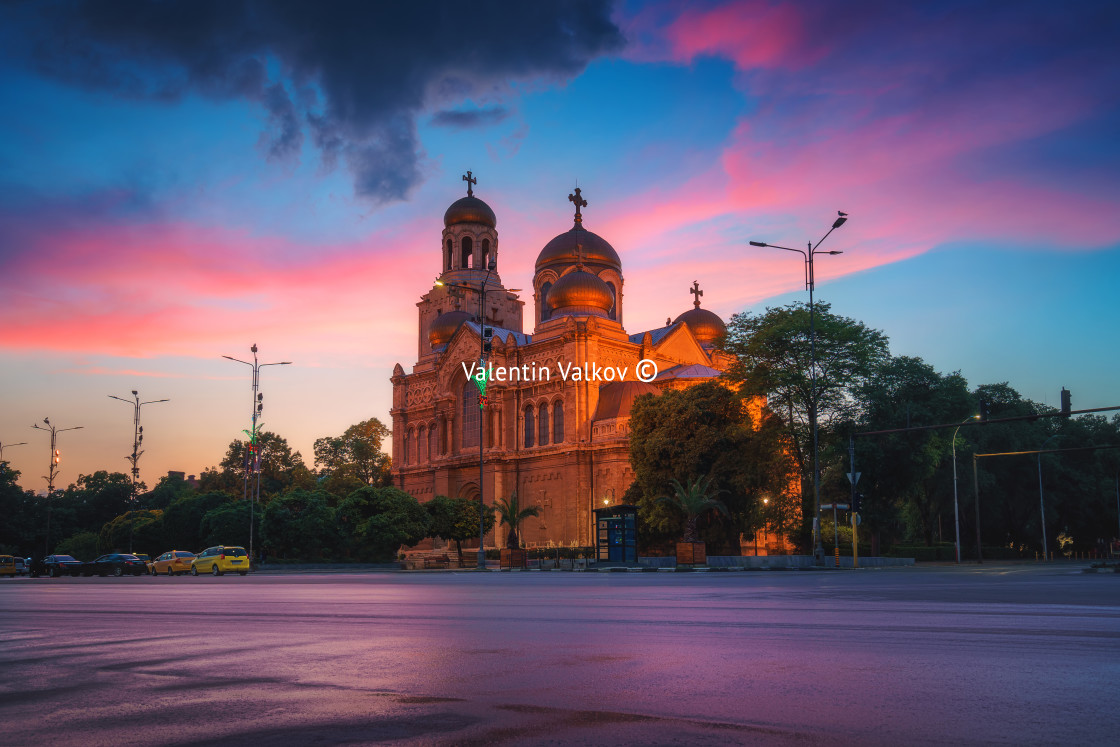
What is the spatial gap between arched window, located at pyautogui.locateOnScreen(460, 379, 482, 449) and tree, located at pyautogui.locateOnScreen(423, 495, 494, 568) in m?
11.3

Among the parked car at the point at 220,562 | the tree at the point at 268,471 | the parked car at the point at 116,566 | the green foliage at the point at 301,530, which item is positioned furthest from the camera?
the tree at the point at 268,471

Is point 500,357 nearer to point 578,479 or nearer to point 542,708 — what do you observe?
point 578,479

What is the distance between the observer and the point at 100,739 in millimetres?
4523

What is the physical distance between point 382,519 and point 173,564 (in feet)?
46.7

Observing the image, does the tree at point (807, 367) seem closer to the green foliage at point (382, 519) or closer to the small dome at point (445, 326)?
the green foliage at point (382, 519)

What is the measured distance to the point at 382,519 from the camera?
56375 millimetres

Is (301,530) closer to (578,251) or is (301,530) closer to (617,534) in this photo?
(617,534)

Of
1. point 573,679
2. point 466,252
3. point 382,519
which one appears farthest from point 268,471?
point 573,679

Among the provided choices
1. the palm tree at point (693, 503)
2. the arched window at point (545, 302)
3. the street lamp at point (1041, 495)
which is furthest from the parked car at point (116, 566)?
the street lamp at point (1041, 495)

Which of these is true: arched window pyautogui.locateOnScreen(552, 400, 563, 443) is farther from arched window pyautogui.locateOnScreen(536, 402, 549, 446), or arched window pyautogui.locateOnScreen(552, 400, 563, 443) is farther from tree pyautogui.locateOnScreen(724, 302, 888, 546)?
tree pyautogui.locateOnScreen(724, 302, 888, 546)

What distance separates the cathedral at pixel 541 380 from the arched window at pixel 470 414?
140 millimetres

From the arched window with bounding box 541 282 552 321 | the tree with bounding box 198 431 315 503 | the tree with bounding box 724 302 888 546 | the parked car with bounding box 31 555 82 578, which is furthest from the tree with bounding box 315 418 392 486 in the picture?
the tree with bounding box 724 302 888 546

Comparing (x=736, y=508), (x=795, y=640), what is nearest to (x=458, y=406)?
(x=736, y=508)

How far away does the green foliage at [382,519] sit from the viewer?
5659cm
